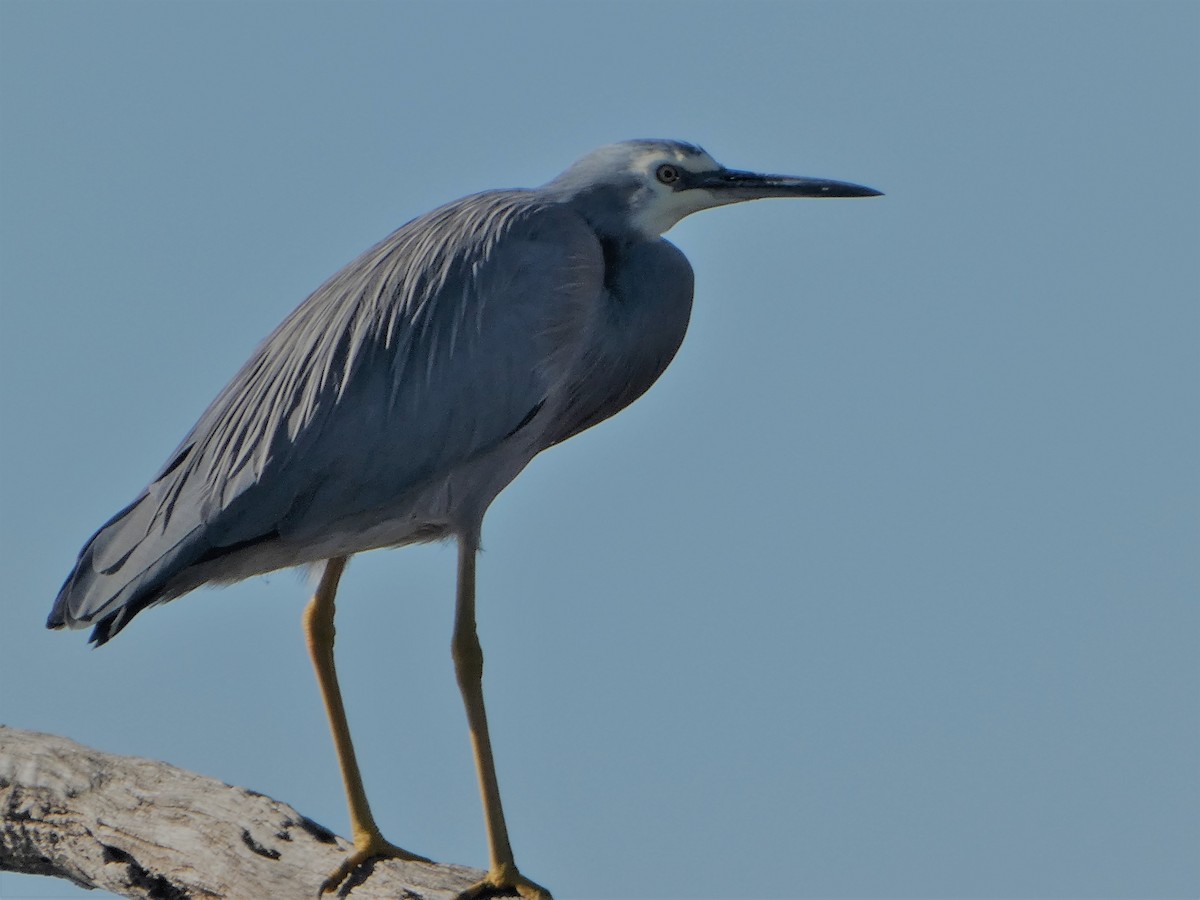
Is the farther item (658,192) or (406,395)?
(658,192)

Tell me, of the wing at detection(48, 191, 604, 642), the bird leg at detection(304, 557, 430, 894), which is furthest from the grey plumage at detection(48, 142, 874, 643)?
the bird leg at detection(304, 557, 430, 894)

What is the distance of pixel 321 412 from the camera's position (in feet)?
17.6

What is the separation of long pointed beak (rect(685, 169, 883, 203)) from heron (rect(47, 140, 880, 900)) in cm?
2

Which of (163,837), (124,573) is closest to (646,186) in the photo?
(124,573)

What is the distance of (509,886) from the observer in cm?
496

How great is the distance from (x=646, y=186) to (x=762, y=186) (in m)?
0.43

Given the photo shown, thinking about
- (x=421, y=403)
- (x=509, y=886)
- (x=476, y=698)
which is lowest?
(x=509, y=886)

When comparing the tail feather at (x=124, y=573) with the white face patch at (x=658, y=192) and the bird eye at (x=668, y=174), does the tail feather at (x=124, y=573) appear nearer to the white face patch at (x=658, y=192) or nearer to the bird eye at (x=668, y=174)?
the white face patch at (x=658, y=192)

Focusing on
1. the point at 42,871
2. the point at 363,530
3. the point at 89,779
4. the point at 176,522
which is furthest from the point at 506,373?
the point at 42,871

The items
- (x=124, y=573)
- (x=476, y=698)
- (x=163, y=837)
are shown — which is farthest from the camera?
(x=476, y=698)

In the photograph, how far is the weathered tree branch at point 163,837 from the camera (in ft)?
15.8

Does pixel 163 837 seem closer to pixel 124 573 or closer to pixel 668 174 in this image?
pixel 124 573

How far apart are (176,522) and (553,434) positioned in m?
1.26

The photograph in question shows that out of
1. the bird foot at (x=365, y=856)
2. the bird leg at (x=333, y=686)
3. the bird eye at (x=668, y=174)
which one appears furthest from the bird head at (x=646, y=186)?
the bird foot at (x=365, y=856)
